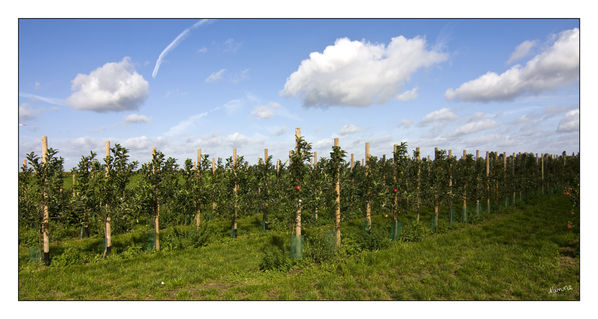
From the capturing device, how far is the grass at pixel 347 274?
8.16 m

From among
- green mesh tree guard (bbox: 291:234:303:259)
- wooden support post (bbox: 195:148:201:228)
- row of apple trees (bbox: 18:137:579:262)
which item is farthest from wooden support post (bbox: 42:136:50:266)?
green mesh tree guard (bbox: 291:234:303:259)

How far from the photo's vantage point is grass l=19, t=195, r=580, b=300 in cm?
816

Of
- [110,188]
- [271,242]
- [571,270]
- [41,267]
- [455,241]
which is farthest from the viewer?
[271,242]

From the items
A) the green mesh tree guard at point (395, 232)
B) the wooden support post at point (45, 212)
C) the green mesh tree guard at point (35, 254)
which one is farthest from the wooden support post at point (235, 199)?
the green mesh tree guard at point (395, 232)

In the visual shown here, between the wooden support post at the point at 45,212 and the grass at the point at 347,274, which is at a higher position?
the wooden support post at the point at 45,212

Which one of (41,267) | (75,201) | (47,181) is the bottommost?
(41,267)

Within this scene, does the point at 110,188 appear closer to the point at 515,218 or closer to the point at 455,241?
the point at 455,241

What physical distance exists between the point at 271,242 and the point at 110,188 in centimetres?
775

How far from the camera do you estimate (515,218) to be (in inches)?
750

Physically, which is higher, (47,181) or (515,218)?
(47,181)

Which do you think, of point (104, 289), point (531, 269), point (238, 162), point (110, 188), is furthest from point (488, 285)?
point (110, 188)

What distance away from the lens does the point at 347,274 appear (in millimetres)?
9484

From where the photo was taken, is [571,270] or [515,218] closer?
[571,270]

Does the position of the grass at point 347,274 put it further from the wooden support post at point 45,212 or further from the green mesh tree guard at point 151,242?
the green mesh tree guard at point 151,242
